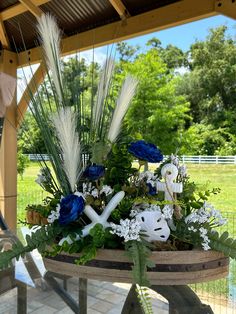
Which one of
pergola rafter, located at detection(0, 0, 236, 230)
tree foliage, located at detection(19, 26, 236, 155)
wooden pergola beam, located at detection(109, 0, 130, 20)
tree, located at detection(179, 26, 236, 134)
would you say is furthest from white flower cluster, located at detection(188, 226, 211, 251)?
tree, located at detection(179, 26, 236, 134)

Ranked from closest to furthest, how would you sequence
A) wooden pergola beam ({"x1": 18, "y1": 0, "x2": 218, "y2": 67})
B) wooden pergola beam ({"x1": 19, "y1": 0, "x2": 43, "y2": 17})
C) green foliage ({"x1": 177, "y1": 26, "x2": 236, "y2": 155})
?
1. wooden pergola beam ({"x1": 18, "y1": 0, "x2": 218, "y2": 67})
2. wooden pergola beam ({"x1": 19, "y1": 0, "x2": 43, "y2": 17})
3. green foliage ({"x1": 177, "y1": 26, "x2": 236, "y2": 155})

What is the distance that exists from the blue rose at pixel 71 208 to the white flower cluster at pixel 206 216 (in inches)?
9.5

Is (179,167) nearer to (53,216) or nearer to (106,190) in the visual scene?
(106,190)

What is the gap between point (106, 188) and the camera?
73cm

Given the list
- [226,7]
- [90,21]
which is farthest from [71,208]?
[90,21]

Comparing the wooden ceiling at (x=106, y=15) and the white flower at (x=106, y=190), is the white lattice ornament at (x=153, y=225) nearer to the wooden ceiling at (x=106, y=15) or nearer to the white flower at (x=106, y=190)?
the white flower at (x=106, y=190)

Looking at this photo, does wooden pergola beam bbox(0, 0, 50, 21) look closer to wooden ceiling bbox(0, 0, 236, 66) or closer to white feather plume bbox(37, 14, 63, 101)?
wooden ceiling bbox(0, 0, 236, 66)

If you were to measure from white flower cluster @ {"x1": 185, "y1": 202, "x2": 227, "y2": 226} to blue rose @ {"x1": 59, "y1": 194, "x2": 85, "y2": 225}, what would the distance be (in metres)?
0.24

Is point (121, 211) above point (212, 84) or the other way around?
the other way around

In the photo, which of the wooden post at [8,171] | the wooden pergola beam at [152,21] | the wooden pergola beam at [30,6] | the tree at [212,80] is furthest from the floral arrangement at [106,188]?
the tree at [212,80]

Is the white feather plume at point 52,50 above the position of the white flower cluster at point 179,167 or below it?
above

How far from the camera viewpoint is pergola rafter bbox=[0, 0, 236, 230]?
192 cm

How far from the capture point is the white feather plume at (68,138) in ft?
2.20

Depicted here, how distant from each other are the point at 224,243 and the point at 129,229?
0.68 ft
